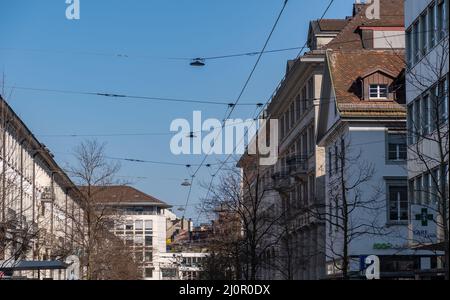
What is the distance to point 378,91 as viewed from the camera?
5338 centimetres

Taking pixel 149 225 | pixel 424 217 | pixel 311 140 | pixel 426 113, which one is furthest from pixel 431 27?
pixel 149 225

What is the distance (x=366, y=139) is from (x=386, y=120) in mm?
1484

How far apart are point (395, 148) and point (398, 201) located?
9.09 feet

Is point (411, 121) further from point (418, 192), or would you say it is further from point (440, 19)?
point (440, 19)

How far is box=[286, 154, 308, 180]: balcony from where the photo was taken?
64.8 m

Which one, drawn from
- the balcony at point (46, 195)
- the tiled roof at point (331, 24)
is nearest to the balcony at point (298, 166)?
the tiled roof at point (331, 24)

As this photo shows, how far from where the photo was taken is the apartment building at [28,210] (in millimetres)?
35500

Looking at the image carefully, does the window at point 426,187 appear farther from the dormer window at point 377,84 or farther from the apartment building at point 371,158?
the dormer window at point 377,84

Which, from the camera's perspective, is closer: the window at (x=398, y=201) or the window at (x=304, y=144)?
the window at (x=398, y=201)

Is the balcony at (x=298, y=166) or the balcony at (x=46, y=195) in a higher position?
the balcony at (x=298, y=166)

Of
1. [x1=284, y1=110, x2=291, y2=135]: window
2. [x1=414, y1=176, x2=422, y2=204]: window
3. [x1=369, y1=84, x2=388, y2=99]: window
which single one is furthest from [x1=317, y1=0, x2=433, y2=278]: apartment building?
[x1=284, y1=110, x2=291, y2=135]: window

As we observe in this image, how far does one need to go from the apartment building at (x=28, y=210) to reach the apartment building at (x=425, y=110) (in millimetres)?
13204

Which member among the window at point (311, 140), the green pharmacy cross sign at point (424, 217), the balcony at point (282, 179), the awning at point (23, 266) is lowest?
the awning at point (23, 266)
